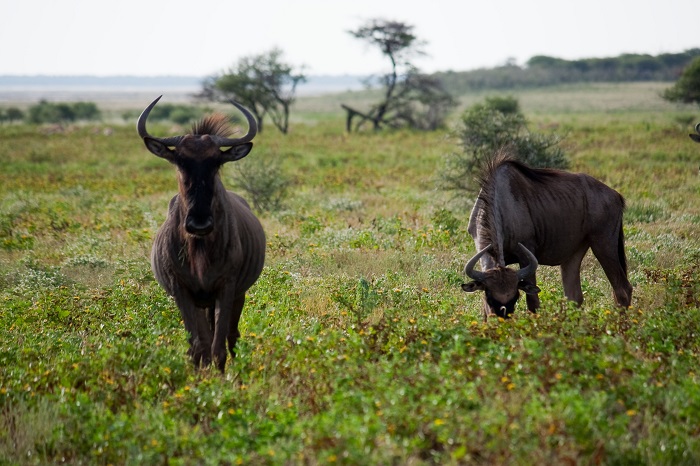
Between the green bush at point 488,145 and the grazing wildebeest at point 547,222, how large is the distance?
6497 millimetres

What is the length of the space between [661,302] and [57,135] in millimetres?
36795

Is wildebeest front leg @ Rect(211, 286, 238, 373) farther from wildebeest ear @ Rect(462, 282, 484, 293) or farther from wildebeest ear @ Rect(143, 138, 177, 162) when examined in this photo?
wildebeest ear @ Rect(462, 282, 484, 293)

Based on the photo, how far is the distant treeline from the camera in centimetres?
9206

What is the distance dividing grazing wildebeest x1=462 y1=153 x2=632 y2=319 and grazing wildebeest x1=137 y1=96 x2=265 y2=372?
2.49 metres

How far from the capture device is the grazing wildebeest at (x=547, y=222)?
24.0 feet

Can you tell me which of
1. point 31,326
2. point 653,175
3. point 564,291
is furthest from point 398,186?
point 31,326

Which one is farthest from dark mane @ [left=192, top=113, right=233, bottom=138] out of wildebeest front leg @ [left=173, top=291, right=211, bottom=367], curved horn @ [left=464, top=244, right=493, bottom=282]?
curved horn @ [left=464, top=244, right=493, bottom=282]

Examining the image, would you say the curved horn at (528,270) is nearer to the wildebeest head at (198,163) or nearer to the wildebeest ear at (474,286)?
the wildebeest ear at (474,286)

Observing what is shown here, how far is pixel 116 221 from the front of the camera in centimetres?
1409

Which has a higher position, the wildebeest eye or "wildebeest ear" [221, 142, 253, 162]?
"wildebeest ear" [221, 142, 253, 162]

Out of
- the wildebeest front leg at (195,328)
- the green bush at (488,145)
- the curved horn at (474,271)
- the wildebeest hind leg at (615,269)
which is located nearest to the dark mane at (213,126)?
the wildebeest front leg at (195,328)

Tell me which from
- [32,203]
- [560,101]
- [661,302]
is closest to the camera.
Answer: [661,302]

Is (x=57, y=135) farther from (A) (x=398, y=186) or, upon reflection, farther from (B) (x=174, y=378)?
(B) (x=174, y=378)

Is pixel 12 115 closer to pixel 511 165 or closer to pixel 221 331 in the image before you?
pixel 511 165
